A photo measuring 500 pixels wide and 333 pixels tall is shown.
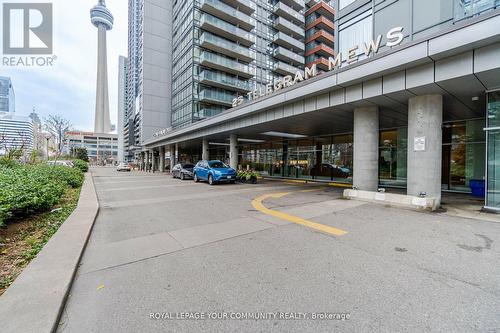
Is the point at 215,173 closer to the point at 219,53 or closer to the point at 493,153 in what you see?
the point at 493,153

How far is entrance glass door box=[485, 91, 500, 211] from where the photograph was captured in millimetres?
7461

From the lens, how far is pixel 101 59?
139 metres

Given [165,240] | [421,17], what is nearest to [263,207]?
[165,240]

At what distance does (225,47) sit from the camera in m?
39.7

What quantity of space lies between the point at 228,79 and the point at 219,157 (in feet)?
50.2

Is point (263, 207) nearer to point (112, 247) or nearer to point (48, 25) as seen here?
point (112, 247)

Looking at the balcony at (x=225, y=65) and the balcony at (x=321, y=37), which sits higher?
the balcony at (x=321, y=37)

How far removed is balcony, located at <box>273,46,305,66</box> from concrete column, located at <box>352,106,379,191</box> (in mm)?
42028

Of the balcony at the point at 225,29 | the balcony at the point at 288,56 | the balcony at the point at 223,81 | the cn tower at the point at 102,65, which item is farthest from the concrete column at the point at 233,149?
the cn tower at the point at 102,65

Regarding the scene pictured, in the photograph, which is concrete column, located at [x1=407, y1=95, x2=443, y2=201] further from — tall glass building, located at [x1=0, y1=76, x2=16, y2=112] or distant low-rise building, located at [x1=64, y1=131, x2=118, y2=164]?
distant low-rise building, located at [x1=64, y1=131, x2=118, y2=164]

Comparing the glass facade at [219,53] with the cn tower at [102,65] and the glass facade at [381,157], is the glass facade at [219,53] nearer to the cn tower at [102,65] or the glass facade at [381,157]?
the glass facade at [381,157]

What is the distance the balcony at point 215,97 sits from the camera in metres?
39.3

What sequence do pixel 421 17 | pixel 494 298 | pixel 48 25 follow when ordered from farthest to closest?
pixel 48 25 → pixel 421 17 → pixel 494 298

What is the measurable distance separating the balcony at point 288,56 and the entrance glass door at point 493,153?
4443 centimetres
